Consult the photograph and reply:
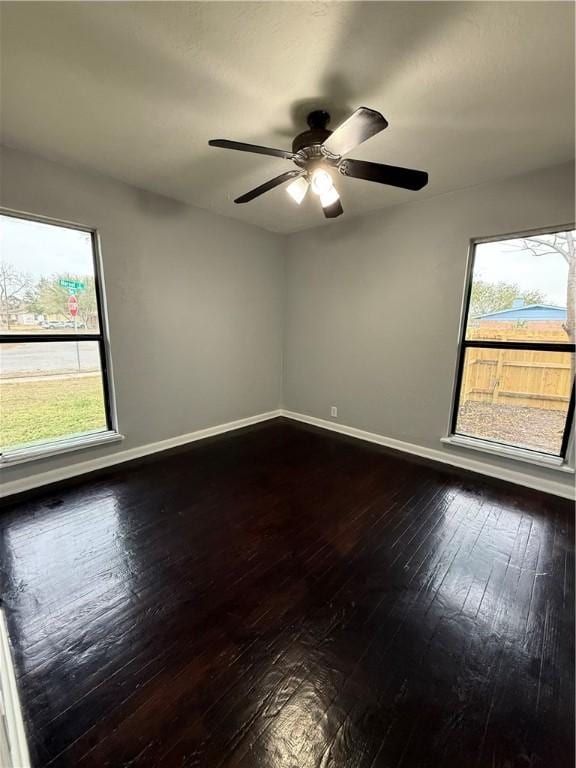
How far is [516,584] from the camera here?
68.0 inches

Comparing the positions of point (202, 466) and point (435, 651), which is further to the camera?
point (202, 466)

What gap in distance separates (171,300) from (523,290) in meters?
3.26

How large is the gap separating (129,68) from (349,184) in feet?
5.81

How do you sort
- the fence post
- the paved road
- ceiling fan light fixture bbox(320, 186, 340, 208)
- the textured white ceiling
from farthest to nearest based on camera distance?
the fence post, the paved road, ceiling fan light fixture bbox(320, 186, 340, 208), the textured white ceiling

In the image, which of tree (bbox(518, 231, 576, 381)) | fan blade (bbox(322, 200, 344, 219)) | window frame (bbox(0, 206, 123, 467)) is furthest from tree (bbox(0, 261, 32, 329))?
tree (bbox(518, 231, 576, 381))

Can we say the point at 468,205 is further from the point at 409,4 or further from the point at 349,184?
the point at 409,4

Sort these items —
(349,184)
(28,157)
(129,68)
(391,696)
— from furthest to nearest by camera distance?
(349,184) < (28,157) < (129,68) < (391,696)

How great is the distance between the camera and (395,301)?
337cm

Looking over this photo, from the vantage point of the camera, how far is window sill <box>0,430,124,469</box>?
2.44 meters

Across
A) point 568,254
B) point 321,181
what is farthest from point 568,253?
point 321,181

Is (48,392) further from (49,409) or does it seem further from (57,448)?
(57,448)

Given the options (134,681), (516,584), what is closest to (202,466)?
(134,681)

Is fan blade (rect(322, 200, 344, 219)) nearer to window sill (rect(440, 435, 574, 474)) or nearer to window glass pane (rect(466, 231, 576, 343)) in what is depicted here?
window glass pane (rect(466, 231, 576, 343))

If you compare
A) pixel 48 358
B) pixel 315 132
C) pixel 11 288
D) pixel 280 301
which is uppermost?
pixel 315 132
